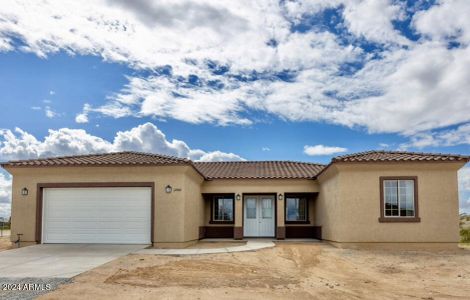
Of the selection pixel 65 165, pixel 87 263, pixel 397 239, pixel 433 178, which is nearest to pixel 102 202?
pixel 65 165

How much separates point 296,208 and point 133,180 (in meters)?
9.05

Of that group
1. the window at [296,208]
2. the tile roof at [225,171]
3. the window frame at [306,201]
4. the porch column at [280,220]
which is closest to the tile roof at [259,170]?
the tile roof at [225,171]

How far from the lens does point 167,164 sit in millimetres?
16953

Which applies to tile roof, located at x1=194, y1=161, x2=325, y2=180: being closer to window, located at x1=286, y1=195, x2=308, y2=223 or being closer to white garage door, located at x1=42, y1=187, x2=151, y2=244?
window, located at x1=286, y1=195, x2=308, y2=223

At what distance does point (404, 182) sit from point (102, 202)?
11.6 m

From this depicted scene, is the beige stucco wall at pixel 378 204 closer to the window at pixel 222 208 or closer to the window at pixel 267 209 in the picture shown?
the window at pixel 267 209

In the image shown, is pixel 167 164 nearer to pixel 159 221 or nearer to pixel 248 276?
pixel 159 221

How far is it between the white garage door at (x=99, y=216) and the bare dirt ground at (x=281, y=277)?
334 cm

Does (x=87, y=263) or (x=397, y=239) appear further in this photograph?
(x=397, y=239)

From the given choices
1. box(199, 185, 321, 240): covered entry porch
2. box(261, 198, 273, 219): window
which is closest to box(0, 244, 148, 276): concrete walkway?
box(199, 185, 321, 240): covered entry porch

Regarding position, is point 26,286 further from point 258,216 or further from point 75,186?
point 258,216

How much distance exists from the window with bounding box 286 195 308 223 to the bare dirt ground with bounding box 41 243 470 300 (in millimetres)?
6819

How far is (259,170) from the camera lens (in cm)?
2430

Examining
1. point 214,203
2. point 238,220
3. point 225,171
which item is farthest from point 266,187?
point 225,171
